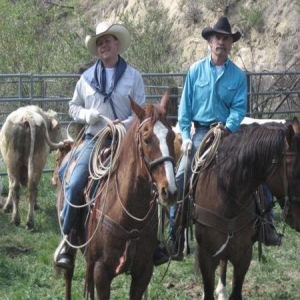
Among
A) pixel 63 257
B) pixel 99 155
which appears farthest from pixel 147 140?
pixel 63 257

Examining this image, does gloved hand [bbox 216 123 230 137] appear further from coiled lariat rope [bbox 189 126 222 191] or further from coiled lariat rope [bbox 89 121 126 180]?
coiled lariat rope [bbox 89 121 126 180]

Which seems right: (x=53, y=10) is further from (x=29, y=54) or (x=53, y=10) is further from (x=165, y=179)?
(x=165, y=179)

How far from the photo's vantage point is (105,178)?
5945mm

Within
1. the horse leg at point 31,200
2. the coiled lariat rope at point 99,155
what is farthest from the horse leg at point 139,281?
the horse leg at point 31,200

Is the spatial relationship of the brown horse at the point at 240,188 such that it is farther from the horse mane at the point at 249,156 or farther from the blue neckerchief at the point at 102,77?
the blue neckerchief at the point at 102,77

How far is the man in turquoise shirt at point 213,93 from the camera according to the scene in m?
6.93

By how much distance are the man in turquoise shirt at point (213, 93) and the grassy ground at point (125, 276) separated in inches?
32.3

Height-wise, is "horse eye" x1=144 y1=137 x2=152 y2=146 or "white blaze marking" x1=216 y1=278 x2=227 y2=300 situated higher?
"horse eye" x1=144 y1=137 x2=152 y2=146

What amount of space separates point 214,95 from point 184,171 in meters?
0.77

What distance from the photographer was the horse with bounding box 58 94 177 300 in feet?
17.3

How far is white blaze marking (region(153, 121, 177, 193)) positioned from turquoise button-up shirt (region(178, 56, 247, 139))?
1.81 metres

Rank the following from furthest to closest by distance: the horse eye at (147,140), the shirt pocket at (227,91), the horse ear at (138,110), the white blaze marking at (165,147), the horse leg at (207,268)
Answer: the shirt pocket at (227,91)
the horse leg at (207,268)
the horse ear at (138,110)
the horse eye at (147,140)
the white blaze marking at (165,147)

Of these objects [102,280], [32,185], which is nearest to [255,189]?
[102,280]

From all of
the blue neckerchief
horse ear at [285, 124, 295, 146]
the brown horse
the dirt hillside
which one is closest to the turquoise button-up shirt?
the brown horse
